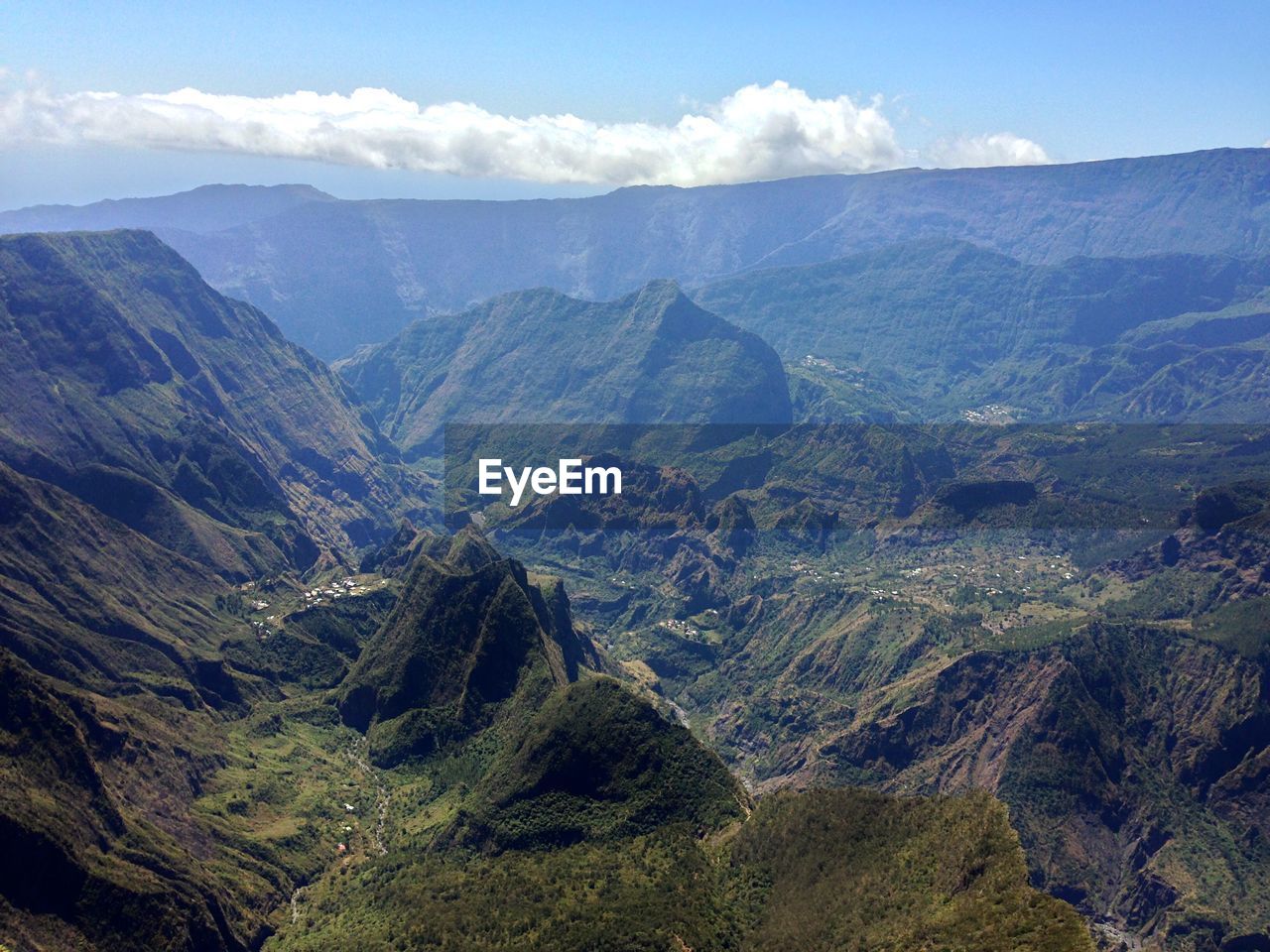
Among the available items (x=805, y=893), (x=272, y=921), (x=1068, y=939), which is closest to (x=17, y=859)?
(x=272, y=921)

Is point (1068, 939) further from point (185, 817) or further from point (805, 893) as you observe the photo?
point (185, 817)

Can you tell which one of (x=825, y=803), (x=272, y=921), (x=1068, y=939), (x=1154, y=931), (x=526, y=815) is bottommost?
(x=1154, y=931)

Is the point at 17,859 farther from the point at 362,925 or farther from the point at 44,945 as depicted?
the point at 362,925

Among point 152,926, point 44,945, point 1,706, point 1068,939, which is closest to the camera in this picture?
point 1068,939

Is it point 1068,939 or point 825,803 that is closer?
point 1068,939

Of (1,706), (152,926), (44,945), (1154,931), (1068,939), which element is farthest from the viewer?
(1154,931)

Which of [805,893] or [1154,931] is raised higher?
[805,893]

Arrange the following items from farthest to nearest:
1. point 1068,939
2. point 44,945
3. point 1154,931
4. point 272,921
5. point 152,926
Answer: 1. point 1154,931
2. point 272,921
3. point 152,926
4. point 44,945
5. point 1068,939

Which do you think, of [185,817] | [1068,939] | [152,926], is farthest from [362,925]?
[1068,939]

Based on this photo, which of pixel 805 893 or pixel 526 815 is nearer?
pixel 805 893
